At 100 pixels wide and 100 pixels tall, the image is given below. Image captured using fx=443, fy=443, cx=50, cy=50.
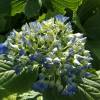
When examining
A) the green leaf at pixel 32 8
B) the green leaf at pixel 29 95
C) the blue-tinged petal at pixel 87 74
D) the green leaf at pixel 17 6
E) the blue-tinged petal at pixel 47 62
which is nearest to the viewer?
the blue-tinged petal at pixel 47 62

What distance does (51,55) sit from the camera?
180 centimetres

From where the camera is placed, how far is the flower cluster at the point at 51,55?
5.95 ft

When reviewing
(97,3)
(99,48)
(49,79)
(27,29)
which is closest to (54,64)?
(49,79)

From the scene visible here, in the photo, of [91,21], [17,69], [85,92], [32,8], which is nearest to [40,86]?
[17,69]

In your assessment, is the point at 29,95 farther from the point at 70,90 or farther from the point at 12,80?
the point at 70,90

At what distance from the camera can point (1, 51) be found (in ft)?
6.48

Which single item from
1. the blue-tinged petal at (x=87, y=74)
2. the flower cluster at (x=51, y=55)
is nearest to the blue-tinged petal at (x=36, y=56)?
the flower cluster at (x=51, y=55)

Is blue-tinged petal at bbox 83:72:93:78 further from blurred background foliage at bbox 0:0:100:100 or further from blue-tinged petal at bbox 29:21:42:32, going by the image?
blurred background foliage at bbox 0:0:100:100

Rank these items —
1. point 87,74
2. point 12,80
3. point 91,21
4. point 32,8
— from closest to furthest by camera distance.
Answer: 1. point 87,74
2. point 12,80
3. point 32,8
4. point 91,21

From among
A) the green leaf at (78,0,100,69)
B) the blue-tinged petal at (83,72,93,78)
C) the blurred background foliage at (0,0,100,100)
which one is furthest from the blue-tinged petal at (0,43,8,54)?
the green leaf at (78,0,100,69)

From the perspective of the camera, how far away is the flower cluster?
5.95ft

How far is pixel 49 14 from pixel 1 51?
0.74m

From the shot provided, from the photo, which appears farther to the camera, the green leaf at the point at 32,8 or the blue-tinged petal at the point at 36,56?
the green leaf at the point at 32,8

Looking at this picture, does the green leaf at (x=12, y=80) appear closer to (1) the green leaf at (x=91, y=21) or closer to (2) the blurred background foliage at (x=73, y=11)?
(2) the blurred background foliage at (x=73, y=11)
